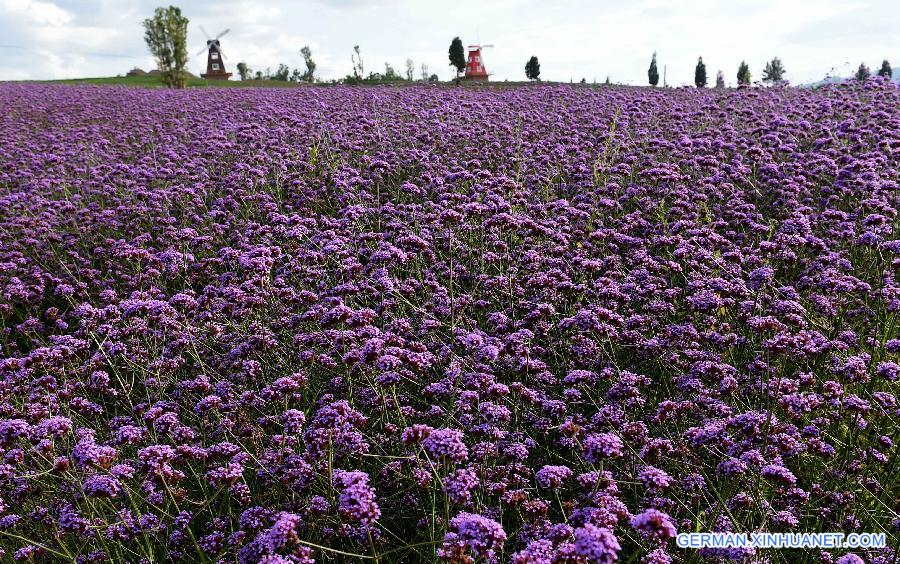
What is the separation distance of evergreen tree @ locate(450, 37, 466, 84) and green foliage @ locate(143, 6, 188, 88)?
27.2m

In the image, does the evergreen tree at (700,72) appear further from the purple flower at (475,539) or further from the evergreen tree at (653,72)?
the purple flower at (475,539)

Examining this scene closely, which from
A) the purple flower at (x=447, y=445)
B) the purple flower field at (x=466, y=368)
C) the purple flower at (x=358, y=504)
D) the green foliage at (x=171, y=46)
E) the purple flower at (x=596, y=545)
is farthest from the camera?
the green foliage at (x=171, y=46)

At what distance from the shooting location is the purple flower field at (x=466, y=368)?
339cm

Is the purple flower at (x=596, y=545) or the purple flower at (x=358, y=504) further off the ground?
the purple flower at (x=596, y=545)

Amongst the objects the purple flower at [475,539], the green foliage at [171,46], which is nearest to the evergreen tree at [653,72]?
the green foliage at [171,46]

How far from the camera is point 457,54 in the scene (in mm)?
60062

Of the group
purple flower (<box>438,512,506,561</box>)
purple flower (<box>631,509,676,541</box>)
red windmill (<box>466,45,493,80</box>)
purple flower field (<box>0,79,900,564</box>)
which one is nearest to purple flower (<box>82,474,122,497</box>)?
purple flower field (<box>0,79,900,564</box>)

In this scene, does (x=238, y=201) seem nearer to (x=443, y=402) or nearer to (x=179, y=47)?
(x=443, y=402)

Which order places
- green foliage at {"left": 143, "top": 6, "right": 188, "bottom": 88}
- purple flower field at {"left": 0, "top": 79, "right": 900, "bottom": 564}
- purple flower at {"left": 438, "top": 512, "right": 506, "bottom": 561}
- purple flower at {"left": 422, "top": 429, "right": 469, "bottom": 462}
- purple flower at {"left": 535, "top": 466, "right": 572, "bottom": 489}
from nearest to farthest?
purple flower at {"left": 438, "top": 512, "right": 506, "bottom": 561} < purple flower at {"left": 422, "top": 429, "right": 469, "bottom": 462} < purple flower at {"left": 535, "top": 466, "right": 572, "bottom": 489} < purple flower field at {"left": 0, "top": 79, "right": 900, "bottom": 564} < green foliage at {"left": 143, "top": 6, "right": 188, "bottom": 88}

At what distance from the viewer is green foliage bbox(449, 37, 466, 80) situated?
5967 centimetres

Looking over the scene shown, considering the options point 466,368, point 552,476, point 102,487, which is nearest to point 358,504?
point 552,476

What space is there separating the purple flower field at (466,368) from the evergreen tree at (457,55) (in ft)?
177

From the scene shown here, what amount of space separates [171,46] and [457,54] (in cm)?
2928

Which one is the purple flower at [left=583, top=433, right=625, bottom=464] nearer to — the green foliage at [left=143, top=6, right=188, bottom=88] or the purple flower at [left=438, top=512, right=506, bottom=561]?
the purple flower at [left=438, top=512, right=506, bottom=561]
